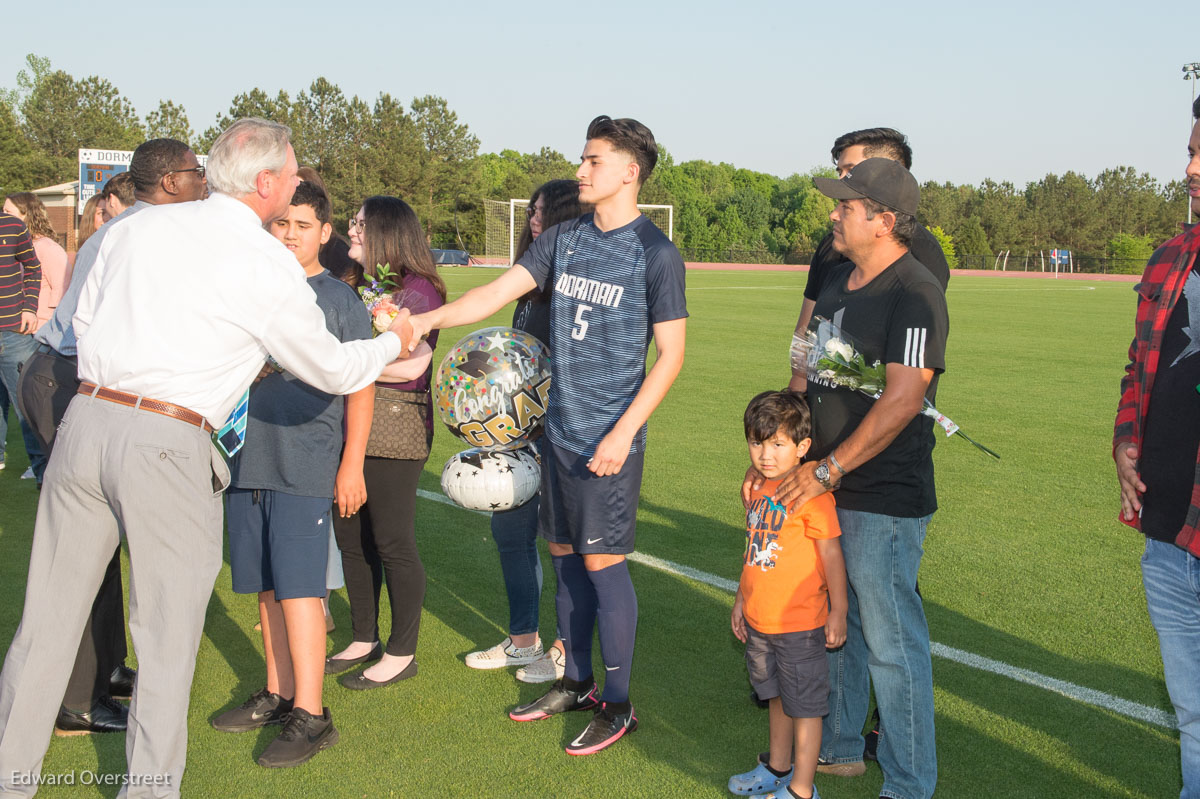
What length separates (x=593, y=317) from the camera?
146 inches

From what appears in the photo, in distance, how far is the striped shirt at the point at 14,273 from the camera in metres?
7.51

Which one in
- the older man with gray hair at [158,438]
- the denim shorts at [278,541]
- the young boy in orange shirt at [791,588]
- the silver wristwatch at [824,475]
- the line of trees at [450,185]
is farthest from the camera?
the line of trees at [450,185]

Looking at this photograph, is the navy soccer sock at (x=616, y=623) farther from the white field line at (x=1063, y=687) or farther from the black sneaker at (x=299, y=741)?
the white field line at (x=1063, y=687)

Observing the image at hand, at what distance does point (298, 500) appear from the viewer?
12.3 feet

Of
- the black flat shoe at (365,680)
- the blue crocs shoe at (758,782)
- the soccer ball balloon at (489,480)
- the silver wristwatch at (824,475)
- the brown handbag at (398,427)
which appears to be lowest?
the black flat shoe at (365,680)

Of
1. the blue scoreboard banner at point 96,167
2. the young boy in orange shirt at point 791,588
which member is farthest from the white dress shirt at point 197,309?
the blue scoreboard banner at point 96,167

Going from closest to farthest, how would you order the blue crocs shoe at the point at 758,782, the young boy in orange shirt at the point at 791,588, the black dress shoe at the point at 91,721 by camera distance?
the young boy in orange shirt at the point at 791,588 → the blue crocs shoe at the point at 758,782 → the black dress shoe at the point at 91,721

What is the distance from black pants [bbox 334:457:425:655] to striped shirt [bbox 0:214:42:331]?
465 centimetres

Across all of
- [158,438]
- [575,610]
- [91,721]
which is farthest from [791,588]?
[91,721]

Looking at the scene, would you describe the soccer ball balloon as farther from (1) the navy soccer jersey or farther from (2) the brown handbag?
(1) the navy soccer jersey

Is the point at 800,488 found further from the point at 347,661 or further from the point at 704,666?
the point at 347,661

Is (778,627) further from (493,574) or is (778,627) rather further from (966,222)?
(966,222)

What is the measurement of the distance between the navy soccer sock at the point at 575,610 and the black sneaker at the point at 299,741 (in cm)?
98

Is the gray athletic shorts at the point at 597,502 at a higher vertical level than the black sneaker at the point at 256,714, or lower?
higher
